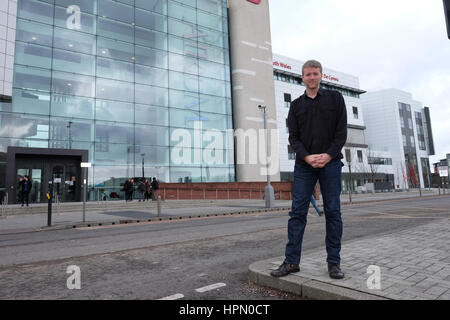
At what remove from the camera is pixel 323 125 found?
3.04m

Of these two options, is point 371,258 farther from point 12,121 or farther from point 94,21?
point 94,21

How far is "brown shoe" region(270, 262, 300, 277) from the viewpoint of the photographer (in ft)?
9.64

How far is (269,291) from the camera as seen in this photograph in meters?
2.87

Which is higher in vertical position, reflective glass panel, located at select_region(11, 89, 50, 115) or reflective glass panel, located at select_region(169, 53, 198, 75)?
reflective glass panel, located at select_region(169, 53, 198, 75)

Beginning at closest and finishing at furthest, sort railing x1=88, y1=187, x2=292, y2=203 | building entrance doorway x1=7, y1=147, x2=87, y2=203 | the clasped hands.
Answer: the clasped hands, building entrance doorway x1=7, y1=147, x2=87, y2=203, railing x1=88, y1=187, x2=292, y2=203

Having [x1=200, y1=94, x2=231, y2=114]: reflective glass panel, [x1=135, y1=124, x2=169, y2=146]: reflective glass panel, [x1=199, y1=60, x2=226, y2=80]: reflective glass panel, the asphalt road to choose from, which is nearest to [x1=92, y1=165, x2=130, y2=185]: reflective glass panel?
[x1=135, y1=124, x2=169, y2=146]: reflective glass panel

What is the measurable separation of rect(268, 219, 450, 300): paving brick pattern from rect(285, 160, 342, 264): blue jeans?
0.23m

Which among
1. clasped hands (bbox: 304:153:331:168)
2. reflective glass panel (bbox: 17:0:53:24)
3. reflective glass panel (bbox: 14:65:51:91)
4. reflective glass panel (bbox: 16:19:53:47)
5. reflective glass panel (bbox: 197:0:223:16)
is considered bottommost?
clasped hands (bbox: 304:153:331:168)

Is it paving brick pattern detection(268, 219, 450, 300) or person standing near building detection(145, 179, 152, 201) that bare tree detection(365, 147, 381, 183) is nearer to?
person standing near building detection(145, 179, 152, 201)

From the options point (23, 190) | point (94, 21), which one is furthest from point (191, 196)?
point (94, 21)

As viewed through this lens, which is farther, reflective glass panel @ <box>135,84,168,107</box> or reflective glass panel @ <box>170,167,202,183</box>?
reflective glass panel @ <box>170,167,202,183</box>

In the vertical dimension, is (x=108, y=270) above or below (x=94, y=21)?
below

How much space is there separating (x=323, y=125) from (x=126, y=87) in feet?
78.9
